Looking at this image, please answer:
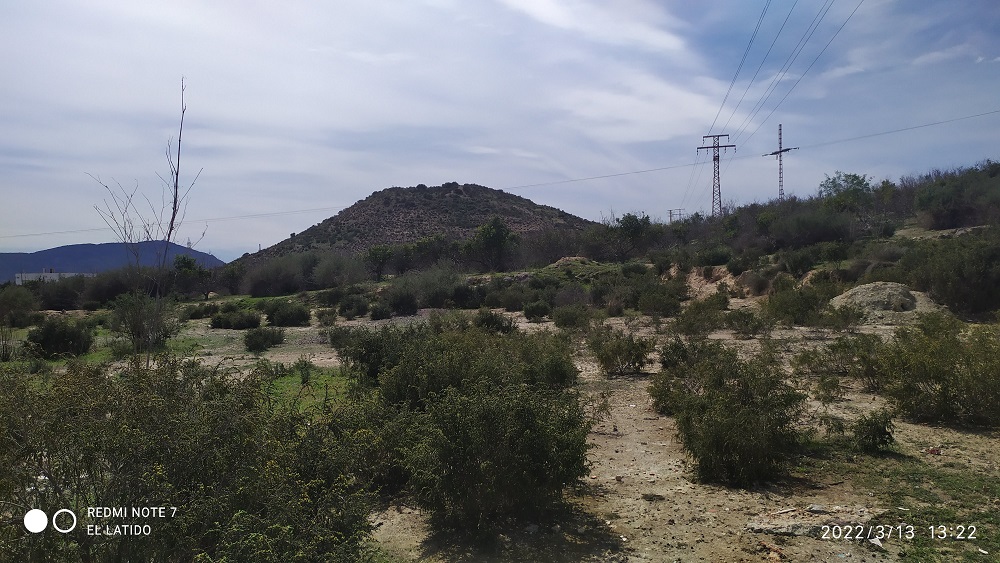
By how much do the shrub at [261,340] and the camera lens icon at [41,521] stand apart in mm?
19890

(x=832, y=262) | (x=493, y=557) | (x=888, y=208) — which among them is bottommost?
(x=493, y=557)

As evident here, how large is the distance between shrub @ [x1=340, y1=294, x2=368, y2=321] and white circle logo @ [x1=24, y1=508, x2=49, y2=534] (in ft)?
110

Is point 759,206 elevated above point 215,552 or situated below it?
above

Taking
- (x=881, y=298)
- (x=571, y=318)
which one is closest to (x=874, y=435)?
(x=571, y=318)

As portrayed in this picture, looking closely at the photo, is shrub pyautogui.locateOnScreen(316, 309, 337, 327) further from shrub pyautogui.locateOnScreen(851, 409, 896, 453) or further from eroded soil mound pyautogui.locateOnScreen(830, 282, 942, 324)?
shrub pyautogui.locateOnScreen(851, 409, 896, 453)

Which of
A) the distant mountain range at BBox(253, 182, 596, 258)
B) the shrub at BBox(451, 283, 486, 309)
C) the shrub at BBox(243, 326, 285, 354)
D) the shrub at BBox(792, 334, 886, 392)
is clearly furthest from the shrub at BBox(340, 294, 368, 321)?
the distant mountain range at BBox(253, 182, 596, 258)

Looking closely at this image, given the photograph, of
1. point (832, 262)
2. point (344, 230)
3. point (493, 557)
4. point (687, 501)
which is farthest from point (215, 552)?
point (344, 230)

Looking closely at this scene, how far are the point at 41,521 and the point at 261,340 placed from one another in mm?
21146

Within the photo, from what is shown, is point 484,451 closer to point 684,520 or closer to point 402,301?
point 684,520

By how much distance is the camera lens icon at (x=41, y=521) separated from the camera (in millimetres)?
3537

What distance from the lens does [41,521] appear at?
11.7 ft

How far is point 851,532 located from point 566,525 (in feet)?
8.45

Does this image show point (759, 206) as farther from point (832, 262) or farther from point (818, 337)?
point (818, 337)

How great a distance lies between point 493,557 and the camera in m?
5.58
